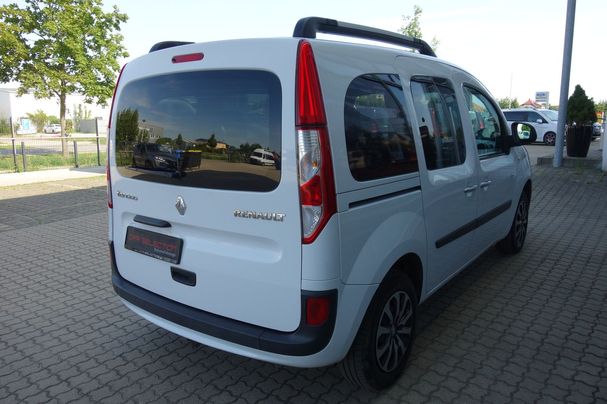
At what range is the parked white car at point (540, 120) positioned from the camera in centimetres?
2250

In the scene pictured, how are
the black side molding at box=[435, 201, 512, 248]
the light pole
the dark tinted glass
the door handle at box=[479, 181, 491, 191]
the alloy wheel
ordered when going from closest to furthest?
the alloy wheel, the black side molding at box=[435, 201, 512, 248], the door handle at box=[479, 181, 491, 191], the light pole, the dark tinted glass

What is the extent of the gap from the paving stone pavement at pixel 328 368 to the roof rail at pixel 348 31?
204 centimetres

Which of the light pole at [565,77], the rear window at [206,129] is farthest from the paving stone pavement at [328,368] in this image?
the light pole at [565,77]

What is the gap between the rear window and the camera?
2.18 metres

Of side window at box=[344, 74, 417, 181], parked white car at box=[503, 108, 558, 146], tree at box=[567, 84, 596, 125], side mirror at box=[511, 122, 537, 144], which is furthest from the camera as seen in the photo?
parked white car at box=[503, 108, 558, 146]

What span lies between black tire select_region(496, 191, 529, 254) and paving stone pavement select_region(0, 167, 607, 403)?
126 millimetres

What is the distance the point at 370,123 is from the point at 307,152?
0.52 meters

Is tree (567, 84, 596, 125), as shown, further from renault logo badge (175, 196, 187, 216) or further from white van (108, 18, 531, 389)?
renault logo badge (175, 196, 187, 216)

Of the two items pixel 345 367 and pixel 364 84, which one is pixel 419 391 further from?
pixel 364 84

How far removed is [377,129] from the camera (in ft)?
8.09

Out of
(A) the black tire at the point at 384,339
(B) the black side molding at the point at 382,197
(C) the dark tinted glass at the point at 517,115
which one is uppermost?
(C) the dark tinted glass at the point at 517,115

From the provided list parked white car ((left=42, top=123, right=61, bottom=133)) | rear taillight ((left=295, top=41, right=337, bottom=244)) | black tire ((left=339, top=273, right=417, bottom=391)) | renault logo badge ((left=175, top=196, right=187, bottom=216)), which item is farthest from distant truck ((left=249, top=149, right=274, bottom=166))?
parked white car ((left=42, top=123, right=61, bottom=133))

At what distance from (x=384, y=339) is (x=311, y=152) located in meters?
1.25

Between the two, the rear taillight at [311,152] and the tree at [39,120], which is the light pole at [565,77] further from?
the tree at [39,120]
